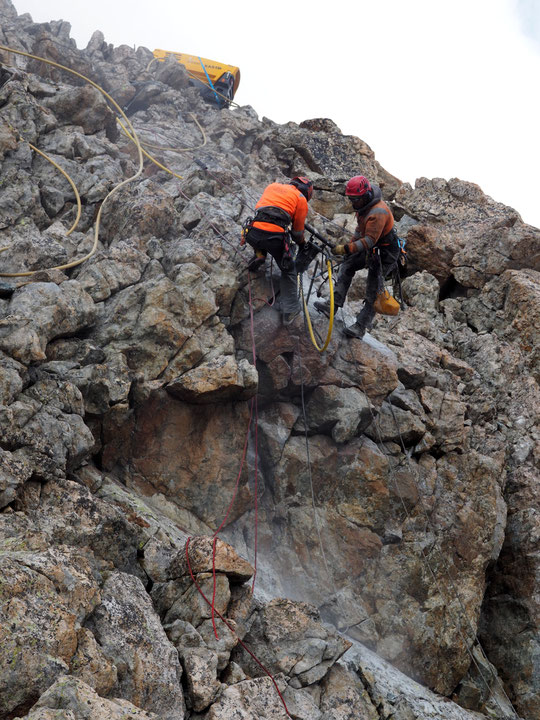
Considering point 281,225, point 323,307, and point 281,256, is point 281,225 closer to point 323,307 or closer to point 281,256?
point 281,256

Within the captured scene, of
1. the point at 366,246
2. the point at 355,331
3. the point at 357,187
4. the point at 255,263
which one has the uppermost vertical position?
the point at 357,187

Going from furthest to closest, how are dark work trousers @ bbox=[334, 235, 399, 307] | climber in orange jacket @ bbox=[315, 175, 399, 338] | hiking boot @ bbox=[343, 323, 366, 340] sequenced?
hiking boot @ bbox=[343, 323, 366, 340] → dark work trousers @ bbox=[334, 235, 399, 307] → climber in orange jacket @ bbox=[315, 175, 399, 338]

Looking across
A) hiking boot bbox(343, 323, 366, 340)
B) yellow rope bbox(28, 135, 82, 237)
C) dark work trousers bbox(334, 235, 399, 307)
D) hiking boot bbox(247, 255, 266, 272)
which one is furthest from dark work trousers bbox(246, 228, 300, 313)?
yellow rope bbox(28, 135, 82, 237)

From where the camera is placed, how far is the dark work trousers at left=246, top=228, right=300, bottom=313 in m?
9.24

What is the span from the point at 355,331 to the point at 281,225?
8.09 feet

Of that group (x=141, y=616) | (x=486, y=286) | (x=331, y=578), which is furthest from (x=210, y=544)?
(x=486, y=286)

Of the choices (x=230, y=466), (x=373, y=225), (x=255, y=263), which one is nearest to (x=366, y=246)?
(x=373, y=225)

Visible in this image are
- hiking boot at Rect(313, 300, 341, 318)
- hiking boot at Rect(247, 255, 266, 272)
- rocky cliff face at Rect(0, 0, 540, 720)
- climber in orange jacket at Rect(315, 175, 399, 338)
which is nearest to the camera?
rocky cliff face at Rect(0, 0, 540, 720)

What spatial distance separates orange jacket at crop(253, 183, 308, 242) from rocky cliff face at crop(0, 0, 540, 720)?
1.15 metres

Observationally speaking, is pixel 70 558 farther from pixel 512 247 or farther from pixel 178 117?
pixel 178 117

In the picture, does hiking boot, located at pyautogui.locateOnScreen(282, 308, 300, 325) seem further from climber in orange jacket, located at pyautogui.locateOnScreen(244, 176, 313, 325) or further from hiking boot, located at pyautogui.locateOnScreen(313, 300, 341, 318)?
hiking boot, located at pyautogui.locateOnScreen(313, 300, 341, 318)

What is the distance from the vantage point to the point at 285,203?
9242 mm

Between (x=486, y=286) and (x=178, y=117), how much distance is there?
1163cm

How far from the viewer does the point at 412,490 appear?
31.5 feet
